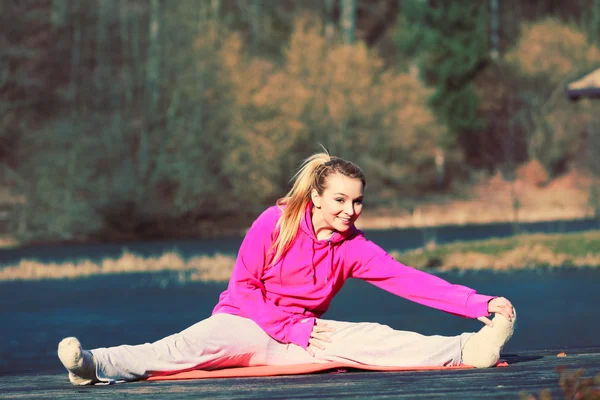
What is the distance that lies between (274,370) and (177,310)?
971cm

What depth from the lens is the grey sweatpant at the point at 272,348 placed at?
6641 millimetres

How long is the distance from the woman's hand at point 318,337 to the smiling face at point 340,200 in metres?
0.53

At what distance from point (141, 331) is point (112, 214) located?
2823cm

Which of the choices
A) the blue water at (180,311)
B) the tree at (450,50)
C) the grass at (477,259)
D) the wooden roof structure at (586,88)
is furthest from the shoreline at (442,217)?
the blue water at (180,311)

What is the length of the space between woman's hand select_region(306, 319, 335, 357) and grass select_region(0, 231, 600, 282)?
46.3 ft

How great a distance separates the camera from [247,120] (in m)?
45.3

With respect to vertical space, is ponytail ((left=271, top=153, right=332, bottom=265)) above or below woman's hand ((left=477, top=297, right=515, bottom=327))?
above

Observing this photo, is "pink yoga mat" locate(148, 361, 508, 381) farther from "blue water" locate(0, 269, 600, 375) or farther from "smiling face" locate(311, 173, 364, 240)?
"blue water" locate(0, 269, 600, 375)

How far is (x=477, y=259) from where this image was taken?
21.1 meters

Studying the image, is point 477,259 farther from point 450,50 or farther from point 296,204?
point 450,50

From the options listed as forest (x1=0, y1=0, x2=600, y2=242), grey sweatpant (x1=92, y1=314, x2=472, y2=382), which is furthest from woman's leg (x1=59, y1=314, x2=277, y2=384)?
forest (x1=0, y1=0, x2=600, y2=242)

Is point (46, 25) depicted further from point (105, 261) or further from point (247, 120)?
point (105, 261)

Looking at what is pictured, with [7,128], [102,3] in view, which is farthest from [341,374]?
[102,3]

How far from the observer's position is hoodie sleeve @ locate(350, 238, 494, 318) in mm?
6781
